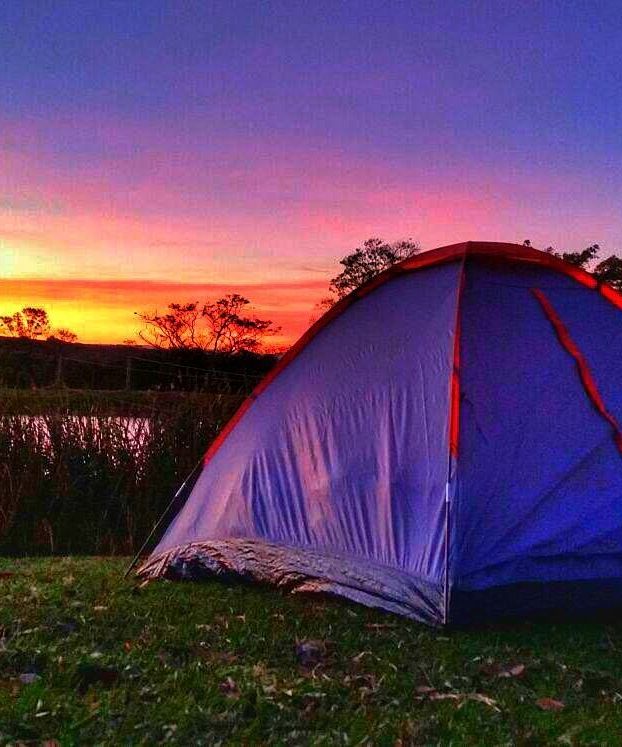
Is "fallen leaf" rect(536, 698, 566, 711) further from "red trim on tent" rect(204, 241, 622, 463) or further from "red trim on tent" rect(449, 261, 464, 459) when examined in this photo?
"red trim on tent" rect(204, 241, 622, 463)


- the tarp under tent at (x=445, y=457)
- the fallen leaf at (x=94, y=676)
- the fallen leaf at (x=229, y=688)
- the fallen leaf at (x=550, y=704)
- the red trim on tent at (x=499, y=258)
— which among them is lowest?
the fallen leaf at (x=550, y=704)

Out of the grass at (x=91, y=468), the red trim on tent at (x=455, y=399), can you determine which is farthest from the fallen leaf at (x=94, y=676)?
the grass at (x=91, y=468)

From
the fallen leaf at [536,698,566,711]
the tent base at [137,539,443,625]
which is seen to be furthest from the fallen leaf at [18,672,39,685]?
the fallen leaf at [536,698,566,711]

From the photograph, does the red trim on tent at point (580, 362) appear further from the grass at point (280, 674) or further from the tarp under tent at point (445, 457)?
the grass at point (280, 674)

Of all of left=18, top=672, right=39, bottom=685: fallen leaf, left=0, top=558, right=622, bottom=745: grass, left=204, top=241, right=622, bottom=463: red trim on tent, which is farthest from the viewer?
left=204, top=241, right=622, bottom=463: red trim on tent

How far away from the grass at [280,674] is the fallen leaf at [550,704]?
0.01 metres

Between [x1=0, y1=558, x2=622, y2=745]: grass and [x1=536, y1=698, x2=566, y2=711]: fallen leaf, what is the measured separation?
0.01 metres

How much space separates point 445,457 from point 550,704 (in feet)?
5.30

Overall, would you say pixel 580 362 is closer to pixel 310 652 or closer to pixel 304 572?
pixel 304 572

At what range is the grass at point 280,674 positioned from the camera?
4113 millimetres

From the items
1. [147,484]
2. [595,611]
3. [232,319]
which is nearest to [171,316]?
[232,319]

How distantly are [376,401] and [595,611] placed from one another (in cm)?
179

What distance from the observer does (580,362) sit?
239 inches

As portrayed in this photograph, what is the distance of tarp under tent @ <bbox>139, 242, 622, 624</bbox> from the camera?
18.4 feet
